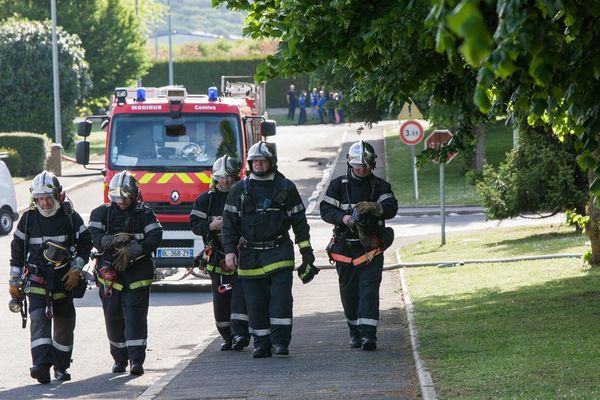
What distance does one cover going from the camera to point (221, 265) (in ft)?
41.5

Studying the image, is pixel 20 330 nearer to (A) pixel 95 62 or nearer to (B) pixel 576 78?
(B) pixel 576 78

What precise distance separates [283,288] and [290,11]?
8.04ft

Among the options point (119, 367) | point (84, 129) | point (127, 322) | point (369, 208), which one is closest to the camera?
point (127, 322)

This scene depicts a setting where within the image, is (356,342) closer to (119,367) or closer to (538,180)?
(119,367)

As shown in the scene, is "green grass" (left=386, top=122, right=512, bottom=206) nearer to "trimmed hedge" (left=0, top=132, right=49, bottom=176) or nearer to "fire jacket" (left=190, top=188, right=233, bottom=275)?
"trimmed hedge" (left=0, top=132, right=49, bottom=176)

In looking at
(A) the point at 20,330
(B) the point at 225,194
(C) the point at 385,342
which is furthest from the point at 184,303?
(C) the point at 385,342

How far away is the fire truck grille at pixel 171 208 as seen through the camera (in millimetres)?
18312

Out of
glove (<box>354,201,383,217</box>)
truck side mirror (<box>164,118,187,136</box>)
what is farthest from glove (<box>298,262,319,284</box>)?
truck side mirror (<box>164,118,187,136</box>)

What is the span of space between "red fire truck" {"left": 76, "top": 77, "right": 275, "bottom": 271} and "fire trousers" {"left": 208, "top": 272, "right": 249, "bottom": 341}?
548cm

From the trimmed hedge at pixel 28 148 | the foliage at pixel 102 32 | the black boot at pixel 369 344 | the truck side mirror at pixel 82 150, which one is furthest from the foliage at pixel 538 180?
the foliage at pixel 102 32

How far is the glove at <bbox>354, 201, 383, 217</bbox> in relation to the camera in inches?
456

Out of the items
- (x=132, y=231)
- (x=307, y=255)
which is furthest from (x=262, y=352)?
(x=132, y=231)

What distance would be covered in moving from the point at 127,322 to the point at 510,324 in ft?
12.0

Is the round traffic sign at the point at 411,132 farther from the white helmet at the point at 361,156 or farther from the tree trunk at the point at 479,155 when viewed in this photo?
the white helmet at the point at 361,156
